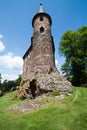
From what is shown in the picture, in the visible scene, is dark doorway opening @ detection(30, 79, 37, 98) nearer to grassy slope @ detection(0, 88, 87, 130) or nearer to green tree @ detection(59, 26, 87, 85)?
grassy slope @ detection(0, 88, 87, 130)

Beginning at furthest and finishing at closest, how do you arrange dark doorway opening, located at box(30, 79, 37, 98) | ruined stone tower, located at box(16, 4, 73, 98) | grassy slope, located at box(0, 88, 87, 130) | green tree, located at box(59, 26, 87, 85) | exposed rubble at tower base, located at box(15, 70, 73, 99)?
green tree, located at box(59, 26, 87, 85), dark doorway opening, located at box(30, 79, 37, 98), ruined stone tower, located at box(16, 4, 73, 98), exposed rubble at tower base, located at box(15, 70, 73, 99), grassy slope, located at box(0, 88, 87, 130)

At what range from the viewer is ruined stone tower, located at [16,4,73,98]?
2233 cm

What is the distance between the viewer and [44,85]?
2216 centimetres

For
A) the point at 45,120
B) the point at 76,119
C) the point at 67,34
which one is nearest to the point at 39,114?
the point at 45,120

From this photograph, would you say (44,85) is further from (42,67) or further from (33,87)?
(42,67)

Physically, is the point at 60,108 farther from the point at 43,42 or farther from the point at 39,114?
the point at 43,42

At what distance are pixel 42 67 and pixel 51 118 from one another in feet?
42.8

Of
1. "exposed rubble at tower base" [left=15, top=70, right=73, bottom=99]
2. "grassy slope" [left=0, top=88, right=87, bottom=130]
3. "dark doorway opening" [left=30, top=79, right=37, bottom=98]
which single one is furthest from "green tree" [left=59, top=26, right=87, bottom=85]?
"grassy slope" [left=0, top=88, right=87, bottom=130]

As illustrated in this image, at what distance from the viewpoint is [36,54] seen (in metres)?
27.1

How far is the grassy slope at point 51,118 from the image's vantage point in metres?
11.8

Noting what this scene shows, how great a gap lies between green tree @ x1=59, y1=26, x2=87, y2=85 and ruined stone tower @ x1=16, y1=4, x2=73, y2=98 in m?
8.86

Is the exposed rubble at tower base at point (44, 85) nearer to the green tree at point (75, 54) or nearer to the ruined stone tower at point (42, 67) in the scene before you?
the ruined stone tower at point (42, 67)

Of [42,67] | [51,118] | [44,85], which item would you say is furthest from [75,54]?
[51,118]

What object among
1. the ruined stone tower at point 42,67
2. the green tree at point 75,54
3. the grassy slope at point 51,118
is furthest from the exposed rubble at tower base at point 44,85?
the green tree at point 75,54
